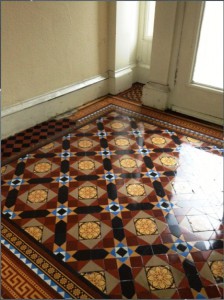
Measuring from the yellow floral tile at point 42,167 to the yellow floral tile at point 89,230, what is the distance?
77cm

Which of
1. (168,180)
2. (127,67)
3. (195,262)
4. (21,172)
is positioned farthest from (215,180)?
(127,67)

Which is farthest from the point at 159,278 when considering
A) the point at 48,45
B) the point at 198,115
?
the point at 48,45

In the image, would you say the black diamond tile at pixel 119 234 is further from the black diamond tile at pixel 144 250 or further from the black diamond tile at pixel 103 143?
the black diamond tile at pixel 103 143

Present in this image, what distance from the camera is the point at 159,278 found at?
1848mm

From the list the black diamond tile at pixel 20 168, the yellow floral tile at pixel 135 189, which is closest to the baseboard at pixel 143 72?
the yellow floral tile at pixel 135 189

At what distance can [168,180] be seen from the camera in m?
2.67

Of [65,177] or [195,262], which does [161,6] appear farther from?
[195,262]

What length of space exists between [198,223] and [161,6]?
250 centimetres

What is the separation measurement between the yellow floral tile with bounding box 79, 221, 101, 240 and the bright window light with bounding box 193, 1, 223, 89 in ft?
7.29

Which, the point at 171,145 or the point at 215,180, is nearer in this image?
the point at 215,180

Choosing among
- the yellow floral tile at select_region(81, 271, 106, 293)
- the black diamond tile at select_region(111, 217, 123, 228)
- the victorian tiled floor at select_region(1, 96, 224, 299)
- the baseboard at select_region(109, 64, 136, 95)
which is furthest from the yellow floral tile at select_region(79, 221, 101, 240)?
the baseboard at select_region(109, 64, 136, 95)

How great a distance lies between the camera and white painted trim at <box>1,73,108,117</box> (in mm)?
3178

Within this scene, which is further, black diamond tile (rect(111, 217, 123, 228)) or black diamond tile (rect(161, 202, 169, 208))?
black diamond tile (rect(161, 202, 169, 208))

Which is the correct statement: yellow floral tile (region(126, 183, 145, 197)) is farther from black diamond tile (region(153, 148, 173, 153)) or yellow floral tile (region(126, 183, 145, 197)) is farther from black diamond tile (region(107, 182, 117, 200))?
black diamond tile (region(153, 148, 173, 153))
